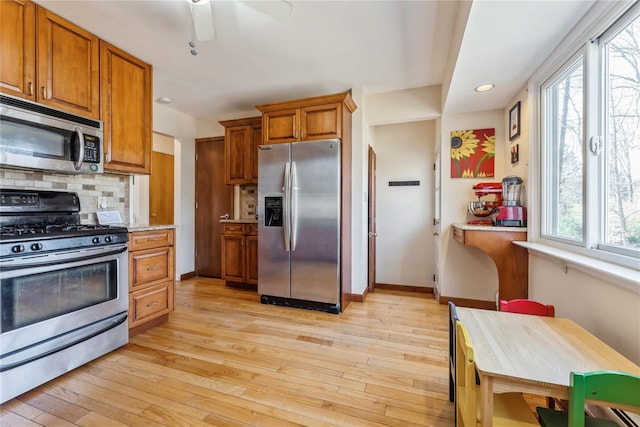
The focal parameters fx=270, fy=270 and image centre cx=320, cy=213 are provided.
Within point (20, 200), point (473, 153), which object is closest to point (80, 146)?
point (20, 200)

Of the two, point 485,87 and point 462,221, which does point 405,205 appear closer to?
point 462,221

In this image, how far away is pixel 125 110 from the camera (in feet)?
8.12

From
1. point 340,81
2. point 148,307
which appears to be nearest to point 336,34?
point 340,81

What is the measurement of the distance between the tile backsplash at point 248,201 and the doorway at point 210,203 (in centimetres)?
19

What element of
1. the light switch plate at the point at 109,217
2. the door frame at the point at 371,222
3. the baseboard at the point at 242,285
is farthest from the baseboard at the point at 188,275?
the door frame at the point at 371,222

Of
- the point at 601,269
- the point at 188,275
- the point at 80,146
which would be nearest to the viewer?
the point at 601,269

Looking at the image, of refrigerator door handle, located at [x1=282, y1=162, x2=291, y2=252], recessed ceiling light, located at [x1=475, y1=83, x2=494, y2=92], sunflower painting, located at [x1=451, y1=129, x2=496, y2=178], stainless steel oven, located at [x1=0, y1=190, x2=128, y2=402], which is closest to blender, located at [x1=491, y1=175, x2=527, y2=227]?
sunflower painting, located at [x1=451, y1=129, x2=496, y2=178]

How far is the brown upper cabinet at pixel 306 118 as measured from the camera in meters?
2.92

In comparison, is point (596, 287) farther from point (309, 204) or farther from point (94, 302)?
point (94, 302)

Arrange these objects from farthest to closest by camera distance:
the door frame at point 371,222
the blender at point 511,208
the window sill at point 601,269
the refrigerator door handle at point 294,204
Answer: the door frame at point 371,222 → the refrigerator door handle at point 294,204 → the blender at point 511,208 → the window sill at point 601,269

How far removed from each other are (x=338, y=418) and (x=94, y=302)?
1.85 meters

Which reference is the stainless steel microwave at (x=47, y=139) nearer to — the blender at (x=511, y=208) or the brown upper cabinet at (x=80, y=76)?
the brown upper cabinet at (x=80, y=76)

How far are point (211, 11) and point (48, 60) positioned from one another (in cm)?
129

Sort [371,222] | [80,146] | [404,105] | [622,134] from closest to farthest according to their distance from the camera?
1. [622,134]
2. [80,146]
3. [404,105]
4. [371,222]
